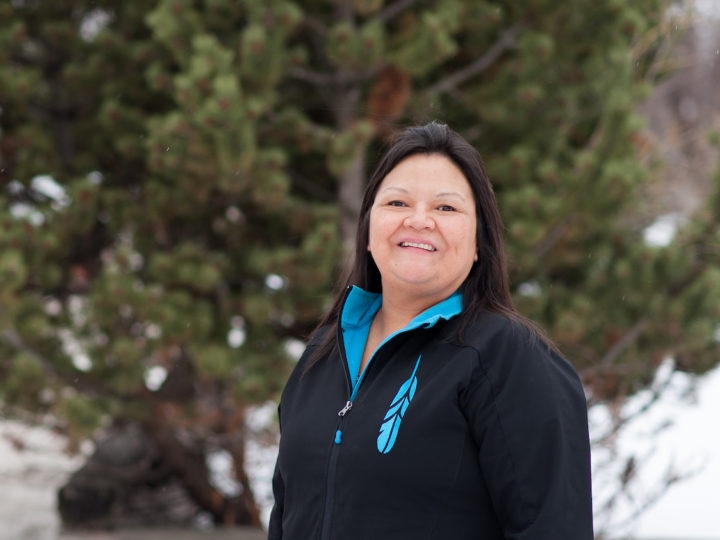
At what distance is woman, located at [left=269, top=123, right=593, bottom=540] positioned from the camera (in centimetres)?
135

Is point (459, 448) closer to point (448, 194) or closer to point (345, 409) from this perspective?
point (345, 409)

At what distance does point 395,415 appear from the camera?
1446 mm

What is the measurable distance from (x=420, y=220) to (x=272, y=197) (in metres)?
2.89

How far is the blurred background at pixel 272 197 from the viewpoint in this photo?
4.26 meters

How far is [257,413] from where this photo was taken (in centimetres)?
534

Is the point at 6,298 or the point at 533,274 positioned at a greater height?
the point at 533,274

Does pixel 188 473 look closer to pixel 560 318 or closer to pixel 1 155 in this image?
pixel 1 155

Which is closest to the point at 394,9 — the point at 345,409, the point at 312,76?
the point at 312,76

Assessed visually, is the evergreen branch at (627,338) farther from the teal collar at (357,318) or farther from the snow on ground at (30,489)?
the snow on ground at (30,489)

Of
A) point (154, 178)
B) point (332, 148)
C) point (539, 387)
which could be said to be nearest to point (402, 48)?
point (332, 148)

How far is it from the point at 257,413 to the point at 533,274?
2020 mm

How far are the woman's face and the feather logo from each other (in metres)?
0.21

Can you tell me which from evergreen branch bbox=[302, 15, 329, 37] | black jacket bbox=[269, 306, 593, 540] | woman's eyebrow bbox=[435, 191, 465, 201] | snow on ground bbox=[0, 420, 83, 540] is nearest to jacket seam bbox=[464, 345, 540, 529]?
black jacket bbox=[269, 306, 593, 540]

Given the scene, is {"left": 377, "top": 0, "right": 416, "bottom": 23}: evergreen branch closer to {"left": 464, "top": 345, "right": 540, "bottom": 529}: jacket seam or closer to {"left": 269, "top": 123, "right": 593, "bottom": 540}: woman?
{"left": 269, "top": 123, "right": 593, "bottom": 540}: woman
